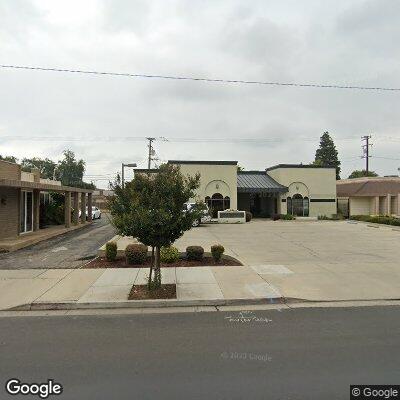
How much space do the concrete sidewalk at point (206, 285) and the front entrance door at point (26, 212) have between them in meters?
10.3

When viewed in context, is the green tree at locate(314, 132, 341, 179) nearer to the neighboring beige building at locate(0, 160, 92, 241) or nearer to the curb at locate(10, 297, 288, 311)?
the neighboring beige building at locate(0, 160, 92, 241)

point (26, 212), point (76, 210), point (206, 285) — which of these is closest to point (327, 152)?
point (76, 210)

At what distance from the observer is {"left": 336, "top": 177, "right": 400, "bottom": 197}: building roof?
41.9 metres

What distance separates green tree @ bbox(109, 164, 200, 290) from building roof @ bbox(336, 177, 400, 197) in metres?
37.5

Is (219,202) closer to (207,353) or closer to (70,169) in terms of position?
(207,353)

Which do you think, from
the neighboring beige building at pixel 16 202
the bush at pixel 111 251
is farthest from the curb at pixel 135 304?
the neighboring beige building at pixel 16 202

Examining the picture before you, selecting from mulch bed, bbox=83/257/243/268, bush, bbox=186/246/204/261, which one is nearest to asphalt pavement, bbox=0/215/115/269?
mulch bed, bbox=83/257/243/268

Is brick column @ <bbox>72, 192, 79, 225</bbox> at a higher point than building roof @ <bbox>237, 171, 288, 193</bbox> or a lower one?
lower

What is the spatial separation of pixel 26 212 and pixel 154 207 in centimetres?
1593

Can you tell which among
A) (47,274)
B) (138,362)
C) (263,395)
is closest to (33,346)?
(138,362)

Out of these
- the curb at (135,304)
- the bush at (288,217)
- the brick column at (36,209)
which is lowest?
the curb at (135,304)

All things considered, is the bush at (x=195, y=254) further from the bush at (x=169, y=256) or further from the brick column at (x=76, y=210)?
the brick column at (x=76, y=210)

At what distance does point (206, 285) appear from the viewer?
10094 mm

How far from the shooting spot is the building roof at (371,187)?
41.9m
